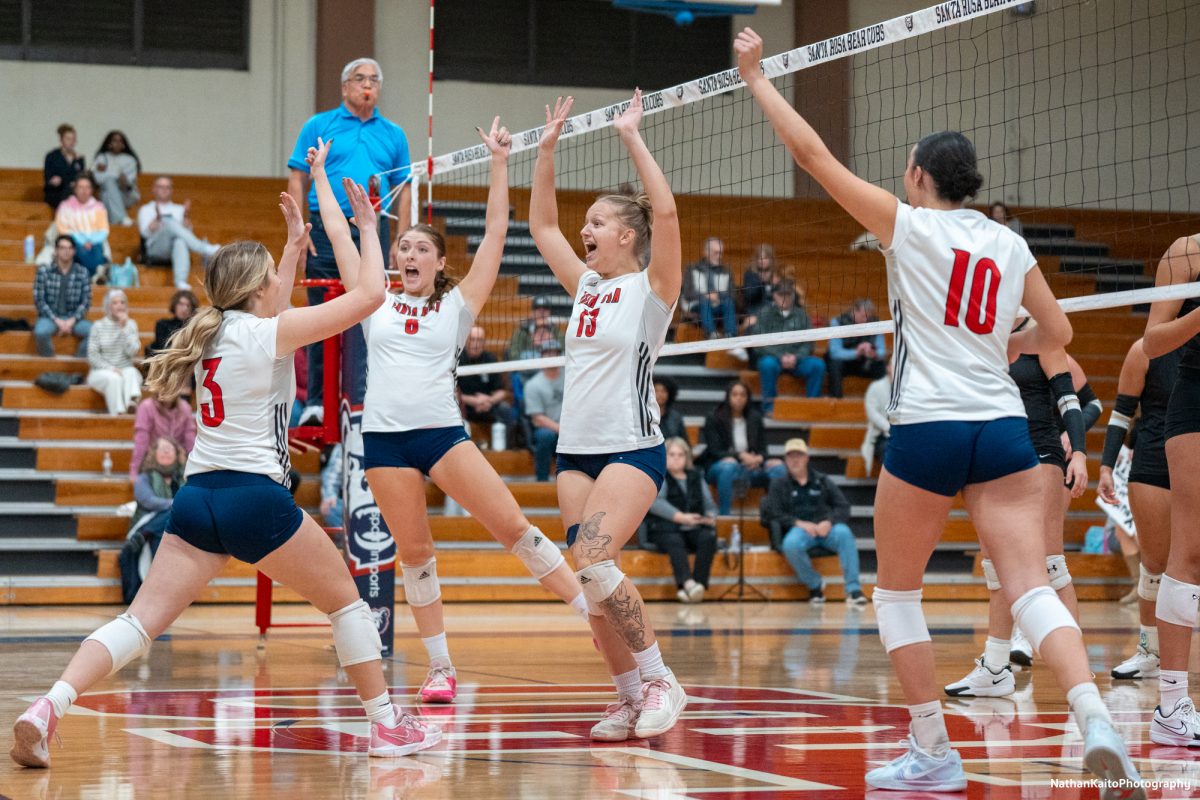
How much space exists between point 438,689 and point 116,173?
41.9ft

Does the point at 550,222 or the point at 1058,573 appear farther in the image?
the point at 1058,573

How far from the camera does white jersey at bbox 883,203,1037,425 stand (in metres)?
4.24

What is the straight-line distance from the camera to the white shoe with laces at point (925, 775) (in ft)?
14.2

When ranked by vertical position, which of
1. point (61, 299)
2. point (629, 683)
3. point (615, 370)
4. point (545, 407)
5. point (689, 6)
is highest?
point (689, 6)

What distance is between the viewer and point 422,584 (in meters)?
6.66

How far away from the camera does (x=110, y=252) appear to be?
673 inches

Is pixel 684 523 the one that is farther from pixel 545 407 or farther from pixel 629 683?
pixel 629 683

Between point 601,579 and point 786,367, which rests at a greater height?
point 786,367

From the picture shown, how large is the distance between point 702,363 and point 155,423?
6832 millimetres

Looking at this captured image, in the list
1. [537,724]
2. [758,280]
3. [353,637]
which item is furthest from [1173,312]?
[758,280]

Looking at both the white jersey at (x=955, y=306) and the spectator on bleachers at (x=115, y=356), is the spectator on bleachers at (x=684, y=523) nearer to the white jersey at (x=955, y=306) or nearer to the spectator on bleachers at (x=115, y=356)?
the spectator on bleachers at (x=115, y=356)

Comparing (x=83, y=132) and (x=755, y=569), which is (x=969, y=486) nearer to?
(x=755, y=569)

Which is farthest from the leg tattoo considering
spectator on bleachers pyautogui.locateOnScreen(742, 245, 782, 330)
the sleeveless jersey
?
spectator on bleachers pyautogui.locateOnScreen(742, 245, 782, 330)

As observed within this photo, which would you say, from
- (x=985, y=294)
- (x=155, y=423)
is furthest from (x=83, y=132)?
(x=985, y=294)
